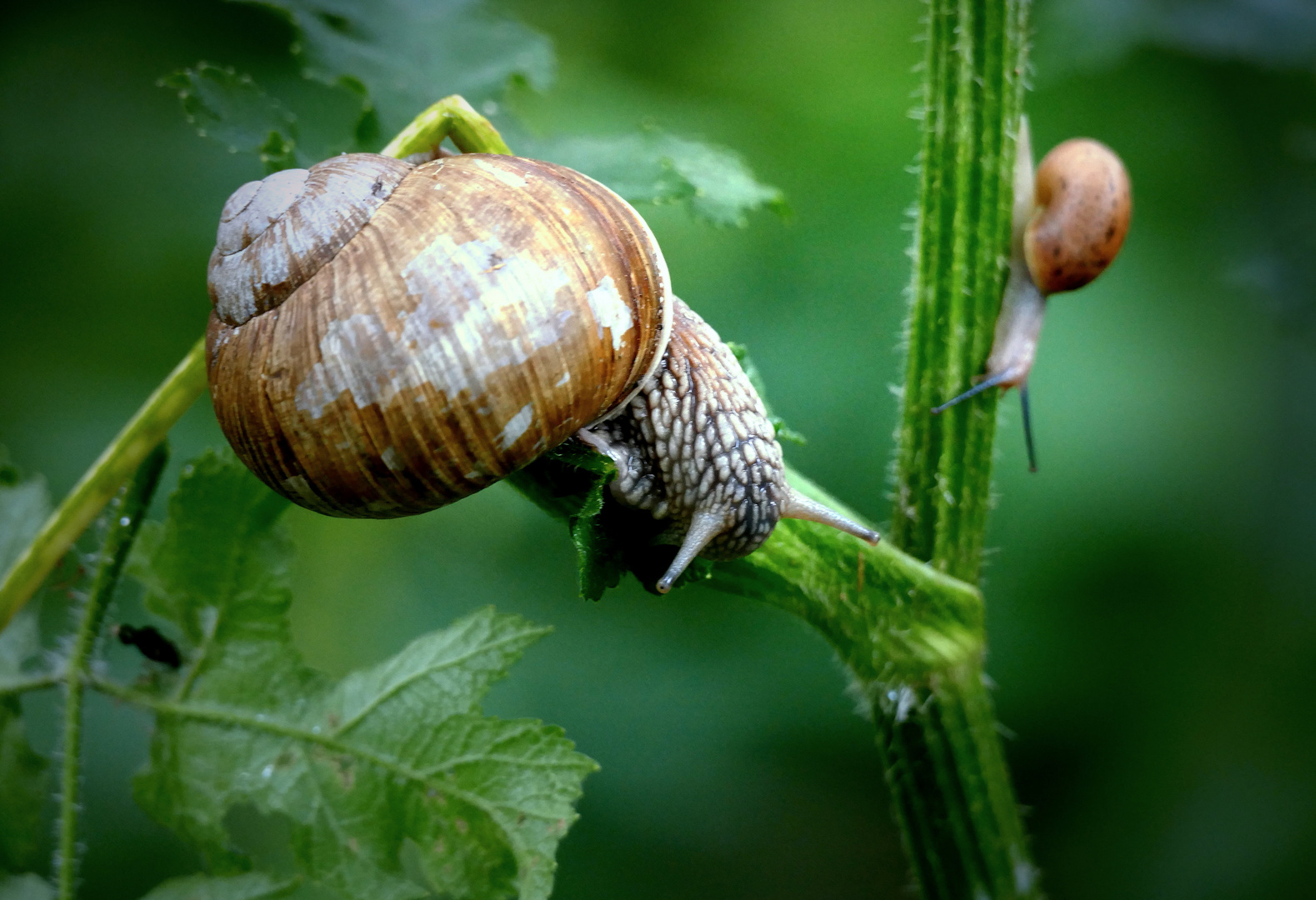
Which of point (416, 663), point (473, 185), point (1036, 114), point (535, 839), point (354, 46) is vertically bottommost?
point (535, 839)

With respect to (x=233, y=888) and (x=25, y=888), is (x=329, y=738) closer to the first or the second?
(x=233, y=888)

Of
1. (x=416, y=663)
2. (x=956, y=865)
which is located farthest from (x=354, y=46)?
(x=956, y=865)

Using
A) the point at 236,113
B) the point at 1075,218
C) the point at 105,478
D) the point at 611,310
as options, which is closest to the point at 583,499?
the point at 611,310

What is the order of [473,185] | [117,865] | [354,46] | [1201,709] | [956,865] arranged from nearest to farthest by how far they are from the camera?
[473,185], [956,865], [354,46], [117,865], [1201,709]

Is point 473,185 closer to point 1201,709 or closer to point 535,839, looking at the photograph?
point 535,839

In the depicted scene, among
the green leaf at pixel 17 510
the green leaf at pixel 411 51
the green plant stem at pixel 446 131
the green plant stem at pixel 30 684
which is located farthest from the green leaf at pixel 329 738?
the green leaf at pixel 411 51
